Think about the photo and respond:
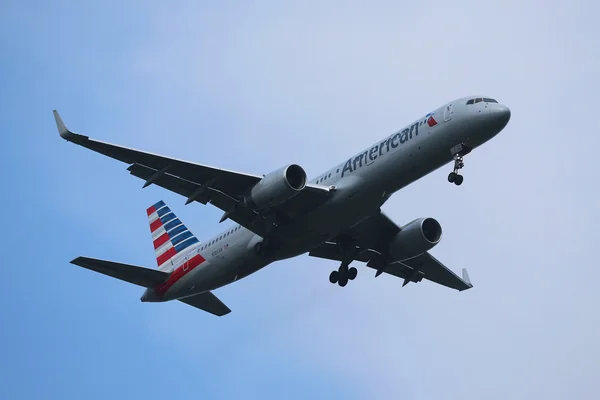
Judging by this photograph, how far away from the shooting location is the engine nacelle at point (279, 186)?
130ft

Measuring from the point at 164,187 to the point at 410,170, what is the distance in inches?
427

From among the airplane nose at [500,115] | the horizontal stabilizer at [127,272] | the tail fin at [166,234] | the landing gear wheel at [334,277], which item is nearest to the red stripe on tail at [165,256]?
the tail fin at [166,234]

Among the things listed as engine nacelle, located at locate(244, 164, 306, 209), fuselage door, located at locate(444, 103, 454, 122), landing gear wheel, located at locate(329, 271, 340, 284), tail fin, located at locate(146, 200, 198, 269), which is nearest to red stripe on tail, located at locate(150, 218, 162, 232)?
tail fin, located at locate(146, 200, 198, 269)

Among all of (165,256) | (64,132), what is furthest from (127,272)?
(64,132)

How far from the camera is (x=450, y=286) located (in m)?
51.2

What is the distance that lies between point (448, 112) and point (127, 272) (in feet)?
57.8

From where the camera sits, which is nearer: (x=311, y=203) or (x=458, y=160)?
(x=458, y=160)

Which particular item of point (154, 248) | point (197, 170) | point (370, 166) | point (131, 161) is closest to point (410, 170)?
point (370, 166)

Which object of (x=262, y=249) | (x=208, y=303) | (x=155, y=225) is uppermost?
(x=155, y=225)

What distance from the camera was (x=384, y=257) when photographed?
4778cm

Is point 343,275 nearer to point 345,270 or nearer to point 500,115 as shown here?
point 345,270

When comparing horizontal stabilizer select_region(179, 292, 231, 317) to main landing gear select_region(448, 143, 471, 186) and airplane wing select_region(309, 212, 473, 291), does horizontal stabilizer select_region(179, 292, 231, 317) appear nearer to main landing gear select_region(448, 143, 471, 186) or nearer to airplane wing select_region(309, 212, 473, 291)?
airplane wing select_region(309, 212, 473, 291)

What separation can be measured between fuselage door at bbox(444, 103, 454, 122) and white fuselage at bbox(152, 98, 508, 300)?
1 centimetres

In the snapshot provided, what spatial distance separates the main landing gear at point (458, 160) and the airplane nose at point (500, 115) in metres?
1.64
